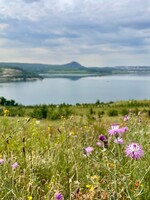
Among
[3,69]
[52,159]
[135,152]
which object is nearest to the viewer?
[135,152]

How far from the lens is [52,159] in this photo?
12.2 ft

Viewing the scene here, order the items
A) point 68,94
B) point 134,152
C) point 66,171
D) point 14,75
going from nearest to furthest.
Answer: point 134,152
point 66,171
point 68,94
point 14,75

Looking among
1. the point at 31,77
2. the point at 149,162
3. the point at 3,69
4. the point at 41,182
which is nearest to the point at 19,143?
the point at 41,182

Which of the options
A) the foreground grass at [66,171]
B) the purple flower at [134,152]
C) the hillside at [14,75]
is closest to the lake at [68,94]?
the hillside at [14,75]

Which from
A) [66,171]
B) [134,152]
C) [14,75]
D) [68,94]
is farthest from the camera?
[14,75]

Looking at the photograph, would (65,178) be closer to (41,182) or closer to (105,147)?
(41,182)

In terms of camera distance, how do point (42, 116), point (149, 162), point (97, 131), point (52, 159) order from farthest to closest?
point (42, 116)
point (97, 131)
point (52, 159)
point (149, 162)

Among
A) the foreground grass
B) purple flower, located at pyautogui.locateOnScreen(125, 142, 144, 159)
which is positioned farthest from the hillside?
purple flower, located at pyautogui.locateOnScreen(125, 142, 144, 159)

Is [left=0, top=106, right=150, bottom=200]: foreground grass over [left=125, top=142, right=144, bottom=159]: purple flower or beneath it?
beneath

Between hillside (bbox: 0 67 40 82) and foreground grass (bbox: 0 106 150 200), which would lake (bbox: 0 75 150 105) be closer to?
hillside (bbox: 0 67 40 82)

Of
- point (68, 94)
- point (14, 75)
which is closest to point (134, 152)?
point (68, 94)

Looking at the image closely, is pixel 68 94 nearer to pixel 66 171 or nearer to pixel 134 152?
pixel 66 171

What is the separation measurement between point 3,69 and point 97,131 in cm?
17475

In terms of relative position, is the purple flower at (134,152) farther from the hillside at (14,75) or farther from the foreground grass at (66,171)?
the hillside at (14,75)
